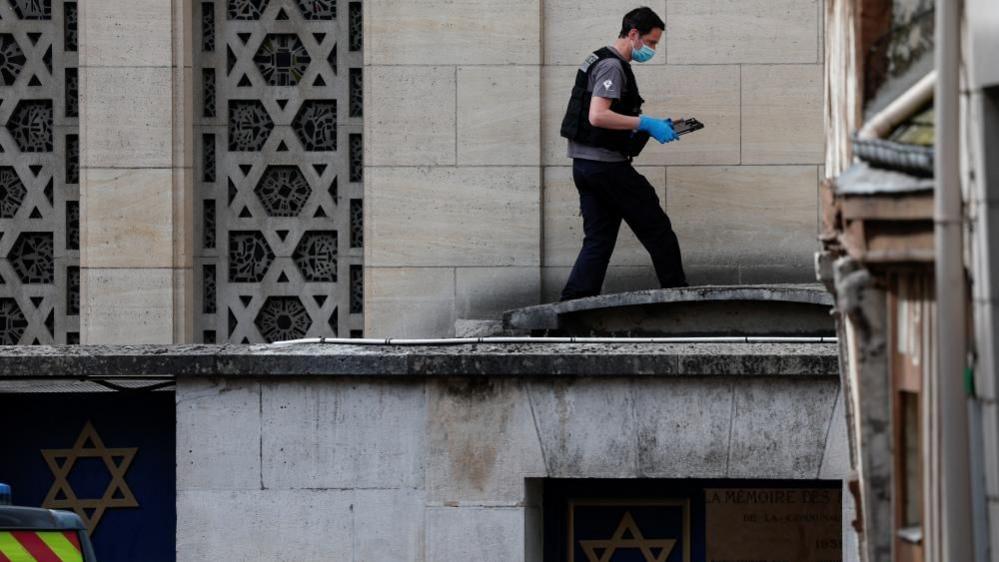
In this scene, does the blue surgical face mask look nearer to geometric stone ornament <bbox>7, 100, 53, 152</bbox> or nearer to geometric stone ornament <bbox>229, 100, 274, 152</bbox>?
geometric stone ornament <bbox>229, 100, 274, 152</bbox>

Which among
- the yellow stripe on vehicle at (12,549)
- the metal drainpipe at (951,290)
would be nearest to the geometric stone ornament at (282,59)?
the yellow stripe on vehicle at (12,549)

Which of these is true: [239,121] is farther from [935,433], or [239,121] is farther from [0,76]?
[935,433]

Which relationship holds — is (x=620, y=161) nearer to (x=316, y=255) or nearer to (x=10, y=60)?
(x=316, y=255)

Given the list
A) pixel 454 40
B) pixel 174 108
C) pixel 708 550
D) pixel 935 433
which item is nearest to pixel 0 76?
pixel 174 108

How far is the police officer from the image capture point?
43.4 ft

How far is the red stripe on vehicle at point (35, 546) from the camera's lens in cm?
843

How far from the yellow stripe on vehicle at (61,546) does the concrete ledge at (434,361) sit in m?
3.25

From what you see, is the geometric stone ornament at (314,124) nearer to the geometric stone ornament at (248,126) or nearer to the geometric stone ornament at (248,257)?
the geometric stone ornament at (248,126)

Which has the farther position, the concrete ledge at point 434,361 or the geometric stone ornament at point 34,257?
the geometric stone ornament at point 34,257

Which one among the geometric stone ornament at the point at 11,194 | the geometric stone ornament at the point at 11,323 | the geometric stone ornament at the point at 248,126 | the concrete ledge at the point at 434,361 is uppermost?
the geometric stone ornament at the point at 248,126

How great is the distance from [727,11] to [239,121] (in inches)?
132

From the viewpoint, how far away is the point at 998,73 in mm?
6246

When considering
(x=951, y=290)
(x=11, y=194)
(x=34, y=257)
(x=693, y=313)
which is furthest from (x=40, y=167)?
(x=951, y=290)

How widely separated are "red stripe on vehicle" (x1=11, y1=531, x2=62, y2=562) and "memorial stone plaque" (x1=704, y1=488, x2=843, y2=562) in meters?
4.54
